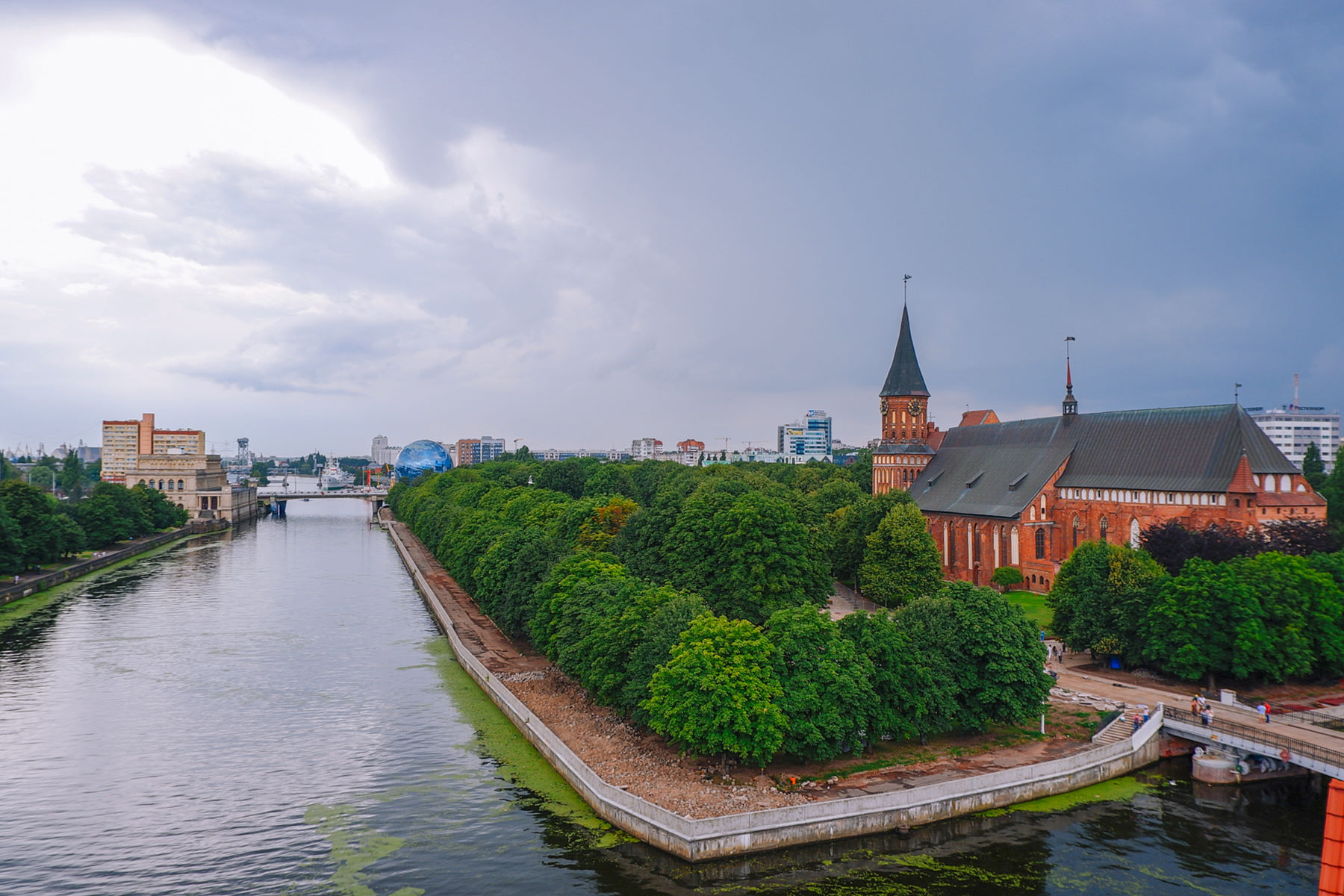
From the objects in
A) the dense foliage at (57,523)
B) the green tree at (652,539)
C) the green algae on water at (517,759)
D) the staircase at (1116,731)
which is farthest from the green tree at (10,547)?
the staircase at (1116,731)

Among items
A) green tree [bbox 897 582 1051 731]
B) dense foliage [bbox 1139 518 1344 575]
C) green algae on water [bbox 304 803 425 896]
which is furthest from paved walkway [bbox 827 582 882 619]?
green algae on water [bbox 304 803 425 896]

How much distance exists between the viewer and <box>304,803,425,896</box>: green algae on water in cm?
3069

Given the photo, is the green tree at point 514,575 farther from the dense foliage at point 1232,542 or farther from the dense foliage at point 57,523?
the dense foliage at point 57,523

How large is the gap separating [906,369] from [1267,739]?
75.6 m

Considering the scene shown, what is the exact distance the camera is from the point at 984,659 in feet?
143

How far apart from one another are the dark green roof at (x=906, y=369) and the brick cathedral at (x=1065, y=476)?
135 mm

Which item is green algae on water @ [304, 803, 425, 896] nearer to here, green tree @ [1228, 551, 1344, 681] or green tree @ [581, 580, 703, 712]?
green tree @ [581, 580, 703, 712]

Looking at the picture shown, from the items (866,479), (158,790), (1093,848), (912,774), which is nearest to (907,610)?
(912,774)

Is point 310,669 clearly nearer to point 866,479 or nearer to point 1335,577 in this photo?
point 1335,577

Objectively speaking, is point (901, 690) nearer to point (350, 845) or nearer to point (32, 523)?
point (350, 845)

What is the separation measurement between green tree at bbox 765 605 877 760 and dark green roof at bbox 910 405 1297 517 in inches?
1861

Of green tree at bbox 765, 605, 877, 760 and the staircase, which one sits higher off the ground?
green tree at bbox 765, 605, 877, 760

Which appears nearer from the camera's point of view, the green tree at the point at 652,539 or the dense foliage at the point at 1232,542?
the dense foliage at the point at 1232,542

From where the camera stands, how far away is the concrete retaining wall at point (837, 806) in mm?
32812
